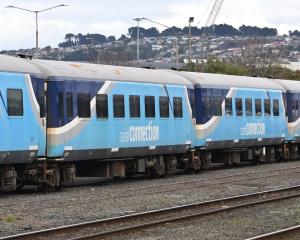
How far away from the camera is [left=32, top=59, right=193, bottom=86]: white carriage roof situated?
19.8 m

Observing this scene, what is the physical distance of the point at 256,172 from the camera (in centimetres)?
2738

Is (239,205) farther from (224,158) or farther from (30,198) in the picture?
(224,158)

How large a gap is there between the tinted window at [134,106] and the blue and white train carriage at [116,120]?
1 cm

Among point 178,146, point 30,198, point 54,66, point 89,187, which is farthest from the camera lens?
point 178,146

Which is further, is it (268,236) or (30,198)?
(30,198)

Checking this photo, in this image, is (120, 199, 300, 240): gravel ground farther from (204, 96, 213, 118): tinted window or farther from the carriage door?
(204, 96, 213, 118): tinted window

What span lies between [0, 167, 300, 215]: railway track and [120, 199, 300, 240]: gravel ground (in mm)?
3453

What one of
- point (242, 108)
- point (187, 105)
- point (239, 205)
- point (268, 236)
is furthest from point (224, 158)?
point (268, 236)

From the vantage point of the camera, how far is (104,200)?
57.4 feet

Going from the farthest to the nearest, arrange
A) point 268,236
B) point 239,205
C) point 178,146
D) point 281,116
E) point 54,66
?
point 281,116 < point 178,146 < point 54,66 < point 239,205 < point 268,236

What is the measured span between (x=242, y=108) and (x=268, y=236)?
17.8 m

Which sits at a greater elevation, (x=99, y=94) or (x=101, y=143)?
(x=99, y=94)

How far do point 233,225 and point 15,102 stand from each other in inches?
275

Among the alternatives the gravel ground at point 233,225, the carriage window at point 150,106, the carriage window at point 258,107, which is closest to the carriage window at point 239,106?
the carriage window at point 258,107
